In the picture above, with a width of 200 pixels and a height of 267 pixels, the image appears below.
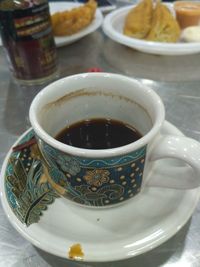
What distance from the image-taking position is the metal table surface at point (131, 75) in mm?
387

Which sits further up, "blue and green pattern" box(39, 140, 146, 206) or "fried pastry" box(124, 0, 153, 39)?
"blue and green pattern" box(39, 140, 146, 206)

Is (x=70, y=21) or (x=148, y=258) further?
(x=70, y=21)

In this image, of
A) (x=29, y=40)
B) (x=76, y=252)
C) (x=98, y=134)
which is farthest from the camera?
(x=29, y=40)

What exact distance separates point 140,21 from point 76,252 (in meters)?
0.68

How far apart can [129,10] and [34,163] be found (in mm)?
677

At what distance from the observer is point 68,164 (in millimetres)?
328

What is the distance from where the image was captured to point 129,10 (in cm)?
92

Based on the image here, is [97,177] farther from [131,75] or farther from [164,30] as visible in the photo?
[164,30]

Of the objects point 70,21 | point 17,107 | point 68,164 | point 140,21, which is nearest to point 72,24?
point 70,21

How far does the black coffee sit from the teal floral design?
3.3 inches

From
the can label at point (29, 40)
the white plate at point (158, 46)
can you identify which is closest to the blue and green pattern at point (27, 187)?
the can label at point (29, 40)

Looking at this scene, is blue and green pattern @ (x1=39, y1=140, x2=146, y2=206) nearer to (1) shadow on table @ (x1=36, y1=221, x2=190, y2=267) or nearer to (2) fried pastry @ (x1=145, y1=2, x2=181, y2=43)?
(1) shadow on table @ (x1=36, y1=221, x2=190, y2=267)

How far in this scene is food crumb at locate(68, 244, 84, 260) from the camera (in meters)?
0.31

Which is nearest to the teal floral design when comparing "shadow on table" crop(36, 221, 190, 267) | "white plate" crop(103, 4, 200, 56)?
"shadow on table" crop(36, 221, 190, 267)
